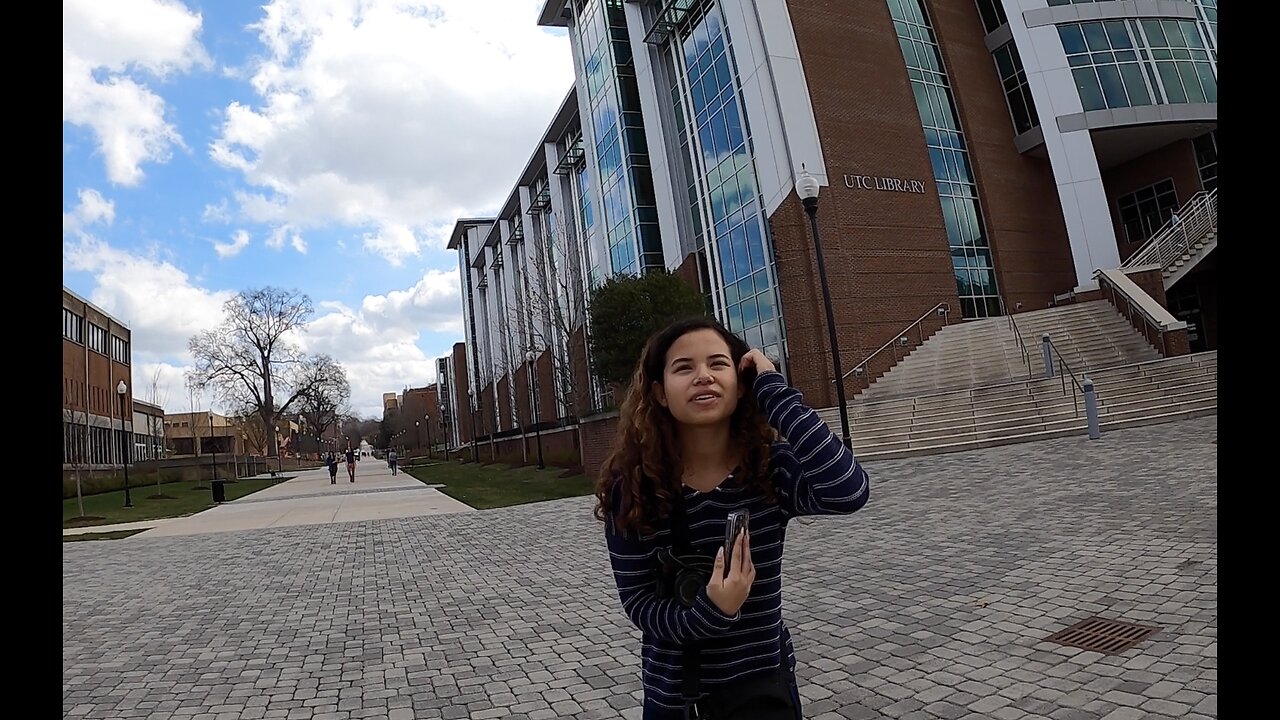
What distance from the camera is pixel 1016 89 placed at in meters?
33.4

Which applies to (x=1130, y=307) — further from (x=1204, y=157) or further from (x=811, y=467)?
(x=811, y=467)

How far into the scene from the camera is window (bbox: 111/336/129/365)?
177 feet

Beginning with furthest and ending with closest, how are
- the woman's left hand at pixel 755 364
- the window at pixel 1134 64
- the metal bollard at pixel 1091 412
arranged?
1. the window at pixel 1134 64
2. the metal bollard at pixel 1091 412
3. the woman's left hand at pixel 755 364

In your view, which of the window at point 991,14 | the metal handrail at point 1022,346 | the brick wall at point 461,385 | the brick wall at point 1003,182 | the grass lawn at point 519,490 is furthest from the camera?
the brick wall at point 461,385

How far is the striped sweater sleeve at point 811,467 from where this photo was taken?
188 cm

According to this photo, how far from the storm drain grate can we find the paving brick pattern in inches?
3.4

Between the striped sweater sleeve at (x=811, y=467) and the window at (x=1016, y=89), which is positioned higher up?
the window at (x=1016, y=89)

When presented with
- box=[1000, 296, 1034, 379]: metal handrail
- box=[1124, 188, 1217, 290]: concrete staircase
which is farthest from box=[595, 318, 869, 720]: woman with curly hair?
box=[1124, 188, 1217, 290]: concrete staircase

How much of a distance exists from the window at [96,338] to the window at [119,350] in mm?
1493

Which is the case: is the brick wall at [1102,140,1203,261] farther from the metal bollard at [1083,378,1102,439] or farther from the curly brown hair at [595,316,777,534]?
the curly brown hair at [595,316,777,534]

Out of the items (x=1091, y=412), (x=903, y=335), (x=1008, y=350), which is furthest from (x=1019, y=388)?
(x=903, y=335)

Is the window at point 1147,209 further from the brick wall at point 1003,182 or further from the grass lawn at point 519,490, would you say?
the grass lawn at point 519,490

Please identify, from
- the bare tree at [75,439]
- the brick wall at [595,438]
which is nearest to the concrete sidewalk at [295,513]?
the brick wall at [595,438]
